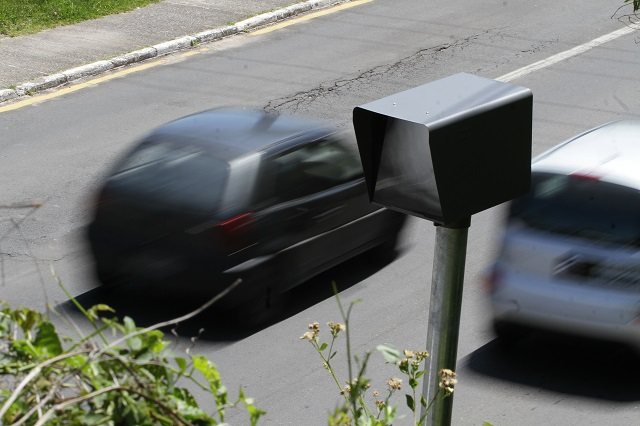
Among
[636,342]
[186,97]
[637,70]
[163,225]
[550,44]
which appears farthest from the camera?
[550,44]

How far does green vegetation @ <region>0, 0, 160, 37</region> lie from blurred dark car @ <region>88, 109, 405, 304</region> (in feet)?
26.7

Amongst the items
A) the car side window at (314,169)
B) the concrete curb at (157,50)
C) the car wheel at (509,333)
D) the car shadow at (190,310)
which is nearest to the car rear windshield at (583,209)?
the car wheel at (509,333)

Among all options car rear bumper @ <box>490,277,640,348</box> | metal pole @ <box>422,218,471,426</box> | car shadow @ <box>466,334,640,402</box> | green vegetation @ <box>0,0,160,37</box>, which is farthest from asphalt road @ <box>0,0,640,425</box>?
green vegetation @ <box>0,0,160,37</box>

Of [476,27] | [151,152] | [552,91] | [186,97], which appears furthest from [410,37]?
[151,152]

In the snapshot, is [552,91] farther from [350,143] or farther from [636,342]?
[636,342]

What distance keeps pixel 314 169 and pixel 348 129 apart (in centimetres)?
223

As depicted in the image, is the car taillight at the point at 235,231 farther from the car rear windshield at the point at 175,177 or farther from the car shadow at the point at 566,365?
the car shadow at the point at 566,365

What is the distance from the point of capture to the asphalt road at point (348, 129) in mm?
7641

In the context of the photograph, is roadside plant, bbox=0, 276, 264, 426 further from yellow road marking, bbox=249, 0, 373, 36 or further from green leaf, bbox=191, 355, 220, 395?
yellow road marking, bbox=249, 0, 373, 36

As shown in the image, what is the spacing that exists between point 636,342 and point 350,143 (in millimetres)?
3045

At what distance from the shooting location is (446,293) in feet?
10.5

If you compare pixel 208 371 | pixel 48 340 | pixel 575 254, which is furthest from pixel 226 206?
pixel 48 340

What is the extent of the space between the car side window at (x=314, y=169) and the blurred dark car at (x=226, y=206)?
0.04 feet

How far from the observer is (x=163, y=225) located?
8.02m
